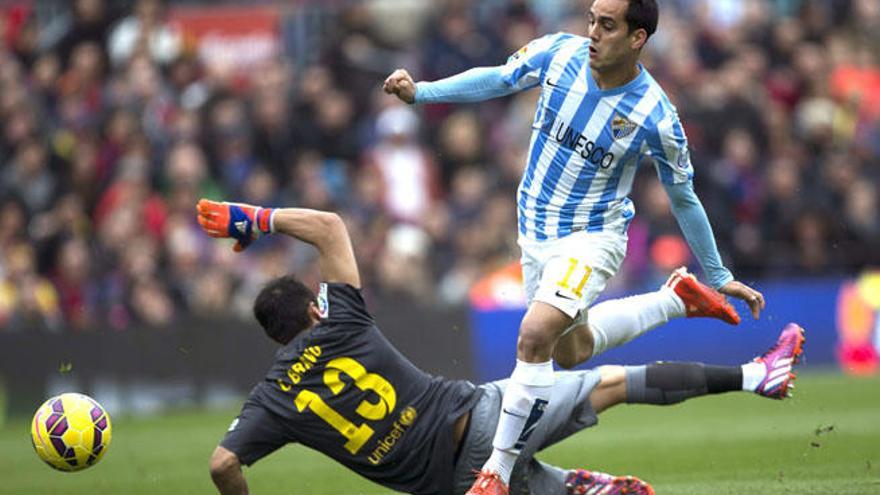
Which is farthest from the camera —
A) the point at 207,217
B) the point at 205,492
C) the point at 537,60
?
the point at 205,492

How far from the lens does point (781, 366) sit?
9008 millimetres

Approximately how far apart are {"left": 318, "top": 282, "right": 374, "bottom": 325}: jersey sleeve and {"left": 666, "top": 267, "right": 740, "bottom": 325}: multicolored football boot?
2346 millimetres

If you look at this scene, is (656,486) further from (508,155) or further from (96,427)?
(508,155)

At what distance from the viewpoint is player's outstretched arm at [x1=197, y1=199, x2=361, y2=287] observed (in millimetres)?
8297

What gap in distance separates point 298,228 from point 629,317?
2.35 meters

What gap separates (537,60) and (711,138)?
925 cm

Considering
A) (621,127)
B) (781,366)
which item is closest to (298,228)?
(621,127)

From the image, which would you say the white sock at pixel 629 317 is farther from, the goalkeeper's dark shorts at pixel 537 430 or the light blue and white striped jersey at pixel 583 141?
the goalkeeper's dark shorts at pixel 537 430

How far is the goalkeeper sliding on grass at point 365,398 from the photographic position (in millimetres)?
8062

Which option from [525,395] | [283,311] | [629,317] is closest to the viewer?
[283,311]

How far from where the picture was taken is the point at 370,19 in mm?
19344

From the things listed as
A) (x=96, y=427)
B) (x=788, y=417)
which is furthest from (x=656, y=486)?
(x=788, y=417)

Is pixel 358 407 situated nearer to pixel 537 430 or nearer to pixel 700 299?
pixel 537 430

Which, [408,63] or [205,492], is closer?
[205,492]
